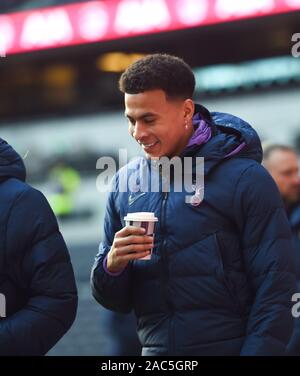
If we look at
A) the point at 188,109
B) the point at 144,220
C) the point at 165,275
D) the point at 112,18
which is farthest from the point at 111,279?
the point at 112,18

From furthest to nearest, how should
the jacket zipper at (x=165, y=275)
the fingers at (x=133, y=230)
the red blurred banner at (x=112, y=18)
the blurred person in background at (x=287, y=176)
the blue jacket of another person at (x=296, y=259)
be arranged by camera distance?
the red blurred banner at (x=112, y=18)
the blurred person in background at (x=287, y=176)
the blue jacket of another person at (x=296, y=259)
the jacket zipper at (x=165, y=275)
the fingers at (x=133, y=230)

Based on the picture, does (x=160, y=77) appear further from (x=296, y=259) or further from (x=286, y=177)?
(x=286, y=177)

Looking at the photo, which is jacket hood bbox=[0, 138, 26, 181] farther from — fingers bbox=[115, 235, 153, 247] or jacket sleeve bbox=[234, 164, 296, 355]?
jacket sleeve bbox=[234, 164, 296, 355]

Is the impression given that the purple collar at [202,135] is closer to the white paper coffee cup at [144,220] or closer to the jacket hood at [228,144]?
the jacket hood at [228,144]

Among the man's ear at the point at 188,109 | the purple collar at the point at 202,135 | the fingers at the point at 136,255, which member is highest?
the man's ear at the point at 188,109

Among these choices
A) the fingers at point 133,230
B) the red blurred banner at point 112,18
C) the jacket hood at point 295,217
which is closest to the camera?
the fingers at point 133,230

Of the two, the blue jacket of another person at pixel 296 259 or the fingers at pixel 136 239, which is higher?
the fingers at pixel 136 239

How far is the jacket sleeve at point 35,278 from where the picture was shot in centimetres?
269

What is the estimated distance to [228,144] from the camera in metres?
2.85

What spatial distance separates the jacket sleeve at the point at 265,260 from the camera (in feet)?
8.69

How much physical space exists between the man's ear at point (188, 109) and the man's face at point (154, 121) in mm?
29

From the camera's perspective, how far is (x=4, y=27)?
10.7 metres

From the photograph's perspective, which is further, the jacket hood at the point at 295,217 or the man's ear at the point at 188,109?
the jacket hood at the point at 295,217

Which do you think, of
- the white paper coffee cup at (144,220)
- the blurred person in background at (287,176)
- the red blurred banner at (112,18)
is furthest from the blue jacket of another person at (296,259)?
the red blurred banner at (112,18)
